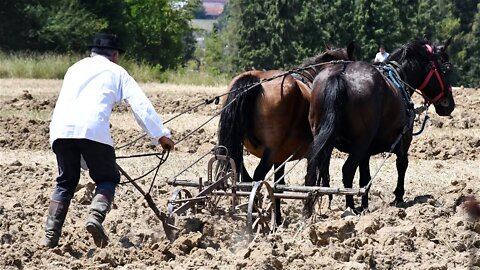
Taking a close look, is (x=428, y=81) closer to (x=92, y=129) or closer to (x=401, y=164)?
(x=401, y=164)

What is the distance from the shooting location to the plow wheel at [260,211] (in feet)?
29.5

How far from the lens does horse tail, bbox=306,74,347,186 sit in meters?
10.2

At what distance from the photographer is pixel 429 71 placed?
1209cm

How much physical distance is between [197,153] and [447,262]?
9.64m

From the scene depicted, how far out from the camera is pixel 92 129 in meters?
8.14

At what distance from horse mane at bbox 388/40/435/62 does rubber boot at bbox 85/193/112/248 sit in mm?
4880

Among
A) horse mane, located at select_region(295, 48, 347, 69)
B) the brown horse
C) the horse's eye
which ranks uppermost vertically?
horse mane, located at select_region(295, 48, 347, 69)

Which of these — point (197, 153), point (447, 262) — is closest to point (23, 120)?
point (197, 153)

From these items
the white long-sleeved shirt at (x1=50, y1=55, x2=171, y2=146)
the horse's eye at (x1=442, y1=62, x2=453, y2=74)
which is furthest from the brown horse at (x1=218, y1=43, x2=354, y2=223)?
the white long-sleeved shirt at (x1=50, y1=55, x2=171, y2=146)

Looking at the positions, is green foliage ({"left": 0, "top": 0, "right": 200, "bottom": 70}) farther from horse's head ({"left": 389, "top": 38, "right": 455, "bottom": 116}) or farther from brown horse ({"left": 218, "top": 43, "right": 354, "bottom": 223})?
brown horse ({"left": 218, "top": 43, "right": 354, "bottom": 223})

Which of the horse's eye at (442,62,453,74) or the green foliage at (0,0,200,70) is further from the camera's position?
the green foliage at (0,0,200,70)

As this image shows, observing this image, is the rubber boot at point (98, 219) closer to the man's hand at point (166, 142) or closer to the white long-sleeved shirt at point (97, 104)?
the white long-sleeved shirt at point (97, 104)

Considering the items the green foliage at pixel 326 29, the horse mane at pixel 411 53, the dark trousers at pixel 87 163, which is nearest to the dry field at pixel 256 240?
the dark trousers at pixel 87 163

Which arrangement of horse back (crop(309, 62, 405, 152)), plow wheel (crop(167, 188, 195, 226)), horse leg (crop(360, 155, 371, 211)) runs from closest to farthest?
plow wheel (crop(167, 188, 195, 226)), horse back (crop(309, 62, 405, 152)), horse leg (crop(360, 155, 371, 211))
